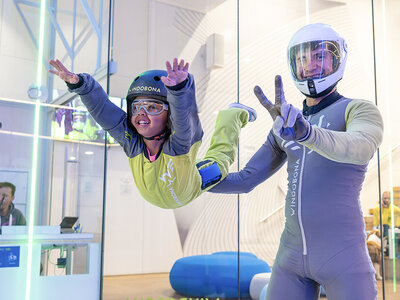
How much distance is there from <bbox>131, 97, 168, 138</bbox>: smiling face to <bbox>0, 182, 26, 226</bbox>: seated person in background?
5.11 feet

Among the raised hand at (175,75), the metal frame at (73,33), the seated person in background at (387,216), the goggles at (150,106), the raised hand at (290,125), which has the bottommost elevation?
the seated person in background at (387,216)

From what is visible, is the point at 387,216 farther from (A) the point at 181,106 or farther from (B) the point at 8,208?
(A) the point at 181,106

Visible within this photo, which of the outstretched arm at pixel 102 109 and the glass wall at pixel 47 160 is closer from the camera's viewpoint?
the outstretched arm at pixel 102 109

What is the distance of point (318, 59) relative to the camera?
1.48 meters

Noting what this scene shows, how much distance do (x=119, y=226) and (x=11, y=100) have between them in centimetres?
117

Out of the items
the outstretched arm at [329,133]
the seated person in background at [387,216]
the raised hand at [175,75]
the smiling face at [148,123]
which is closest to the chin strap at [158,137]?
the smiling face at [148,123]

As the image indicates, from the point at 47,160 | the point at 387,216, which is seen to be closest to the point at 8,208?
the point at 47,160

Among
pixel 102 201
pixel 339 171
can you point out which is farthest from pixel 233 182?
pixel 102 201

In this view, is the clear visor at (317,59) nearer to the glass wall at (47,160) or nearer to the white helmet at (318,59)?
the white helmet at (318,59)

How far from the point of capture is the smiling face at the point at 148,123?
1.49 m

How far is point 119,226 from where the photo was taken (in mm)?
3309

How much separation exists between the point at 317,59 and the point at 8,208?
6.79 feet

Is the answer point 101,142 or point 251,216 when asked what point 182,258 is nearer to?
point 251,216

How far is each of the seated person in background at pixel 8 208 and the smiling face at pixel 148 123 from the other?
5.11 feet
